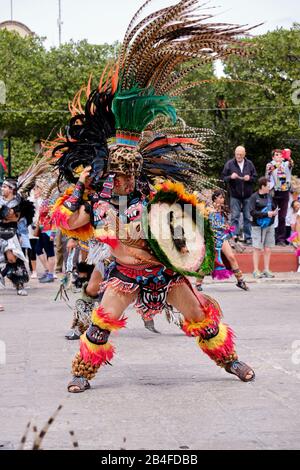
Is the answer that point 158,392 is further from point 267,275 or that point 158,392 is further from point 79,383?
point 267,275

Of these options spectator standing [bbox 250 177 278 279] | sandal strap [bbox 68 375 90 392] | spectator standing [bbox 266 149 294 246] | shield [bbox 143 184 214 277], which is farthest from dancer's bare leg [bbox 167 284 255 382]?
spectator standing [bbox 266 149 294 246]

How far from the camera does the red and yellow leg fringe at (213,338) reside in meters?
6.33

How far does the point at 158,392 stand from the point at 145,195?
136cm

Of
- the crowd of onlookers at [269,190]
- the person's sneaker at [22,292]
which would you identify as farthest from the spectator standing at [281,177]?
the person's sneaker at [22,292]

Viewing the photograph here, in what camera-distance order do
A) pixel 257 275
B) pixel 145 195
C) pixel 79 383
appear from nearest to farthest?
pixel 79 383
pixel 145 195
pixel 257 275

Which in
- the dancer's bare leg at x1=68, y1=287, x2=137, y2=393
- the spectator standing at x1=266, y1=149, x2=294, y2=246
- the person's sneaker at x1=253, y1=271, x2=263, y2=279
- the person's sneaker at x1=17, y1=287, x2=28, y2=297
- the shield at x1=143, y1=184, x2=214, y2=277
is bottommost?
the person's sneaker at x1=17, y1=287, x2=28, y2=297

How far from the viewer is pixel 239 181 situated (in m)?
16.3

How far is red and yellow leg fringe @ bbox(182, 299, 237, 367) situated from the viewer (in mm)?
6332

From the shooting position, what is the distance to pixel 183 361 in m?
7.40

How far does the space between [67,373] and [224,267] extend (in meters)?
5.77

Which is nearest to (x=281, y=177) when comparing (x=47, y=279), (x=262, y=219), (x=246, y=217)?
(x=246, y=217)

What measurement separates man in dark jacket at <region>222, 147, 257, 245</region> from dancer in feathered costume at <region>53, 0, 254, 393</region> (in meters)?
9.54

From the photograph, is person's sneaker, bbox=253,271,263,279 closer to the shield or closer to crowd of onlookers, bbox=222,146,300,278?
crowd of onlookers, bbox=222,146,300,278

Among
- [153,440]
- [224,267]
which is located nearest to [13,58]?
[224,267]
